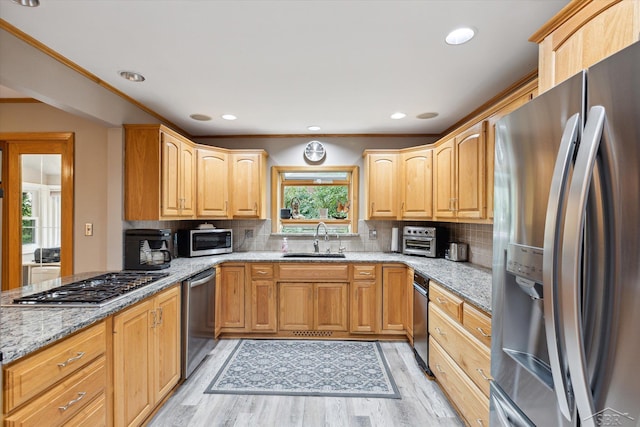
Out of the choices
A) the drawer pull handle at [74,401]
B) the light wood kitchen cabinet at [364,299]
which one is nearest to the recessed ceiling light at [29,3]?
the drawer pull handle at [74,401]

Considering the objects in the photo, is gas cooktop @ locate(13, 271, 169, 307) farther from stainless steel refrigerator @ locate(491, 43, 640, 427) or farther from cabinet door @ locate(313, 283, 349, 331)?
stainless steel refrigerator @ locate(491, 43, 640, 427)

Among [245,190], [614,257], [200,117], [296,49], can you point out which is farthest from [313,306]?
[614,257]

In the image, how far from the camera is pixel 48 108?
284 centimetres

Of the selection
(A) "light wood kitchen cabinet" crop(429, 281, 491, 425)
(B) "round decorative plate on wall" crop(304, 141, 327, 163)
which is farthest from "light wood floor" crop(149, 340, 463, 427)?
(B) "round decorative plate on wall" crop(304, 141, 327, 163)

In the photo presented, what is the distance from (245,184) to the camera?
375 cm

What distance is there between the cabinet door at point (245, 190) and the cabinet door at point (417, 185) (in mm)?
1762

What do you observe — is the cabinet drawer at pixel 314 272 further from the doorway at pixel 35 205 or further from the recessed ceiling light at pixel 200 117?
the doorway at pixel 35 205

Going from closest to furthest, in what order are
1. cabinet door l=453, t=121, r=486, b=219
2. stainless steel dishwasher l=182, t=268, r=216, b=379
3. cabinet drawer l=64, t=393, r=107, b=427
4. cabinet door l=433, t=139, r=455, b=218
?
cabinet drawer l=64, t=393, r=107, b=427 → cabinet door l=453, t=121, r=486, b=219 → stainless steel dishwasher l=182, t=268, r=216, b=379 → cabinet door l=433, t=139, r=455, b=218

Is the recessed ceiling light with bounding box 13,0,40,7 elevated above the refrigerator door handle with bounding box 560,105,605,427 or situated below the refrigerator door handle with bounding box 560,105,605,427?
above

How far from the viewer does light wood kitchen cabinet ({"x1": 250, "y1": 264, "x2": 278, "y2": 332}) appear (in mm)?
3389

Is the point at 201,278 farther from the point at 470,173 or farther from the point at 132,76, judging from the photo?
the point at 470,173

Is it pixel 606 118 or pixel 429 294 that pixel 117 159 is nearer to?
pixel 429 294

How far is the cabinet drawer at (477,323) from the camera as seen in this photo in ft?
5.35

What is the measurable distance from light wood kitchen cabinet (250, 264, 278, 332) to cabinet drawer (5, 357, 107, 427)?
6.11ft
